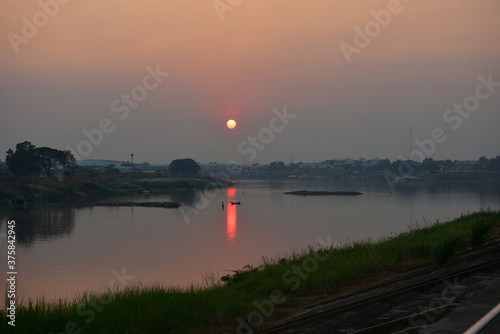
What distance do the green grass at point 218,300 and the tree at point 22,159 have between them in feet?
285

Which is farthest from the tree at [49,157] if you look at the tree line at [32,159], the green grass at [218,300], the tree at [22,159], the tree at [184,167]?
the green grass at [218,300]

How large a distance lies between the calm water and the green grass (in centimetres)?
648

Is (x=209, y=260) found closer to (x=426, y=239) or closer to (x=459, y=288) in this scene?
(x=426, y=239)

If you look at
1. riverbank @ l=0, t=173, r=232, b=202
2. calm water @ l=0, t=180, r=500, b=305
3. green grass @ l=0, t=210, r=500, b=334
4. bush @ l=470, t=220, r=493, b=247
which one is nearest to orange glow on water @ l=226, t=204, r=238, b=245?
calm water @ l=0, t=180, r=500, b=305

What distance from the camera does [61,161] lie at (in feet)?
327

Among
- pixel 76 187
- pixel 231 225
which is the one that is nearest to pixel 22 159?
pixel 76 187

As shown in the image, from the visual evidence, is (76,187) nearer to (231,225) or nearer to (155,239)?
(231,225)

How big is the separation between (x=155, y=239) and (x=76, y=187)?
5476 cm

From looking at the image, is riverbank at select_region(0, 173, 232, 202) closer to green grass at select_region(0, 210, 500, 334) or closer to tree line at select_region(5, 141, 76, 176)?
tree line at select_region(5, 141, 76, 176)

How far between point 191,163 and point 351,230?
132m

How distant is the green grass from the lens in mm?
9039

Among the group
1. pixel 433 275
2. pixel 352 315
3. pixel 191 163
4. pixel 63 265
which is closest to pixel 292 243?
pixel 63 265

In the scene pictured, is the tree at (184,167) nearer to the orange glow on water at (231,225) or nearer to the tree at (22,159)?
the tree at (22,159)

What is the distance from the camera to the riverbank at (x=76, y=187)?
70.2 metres
